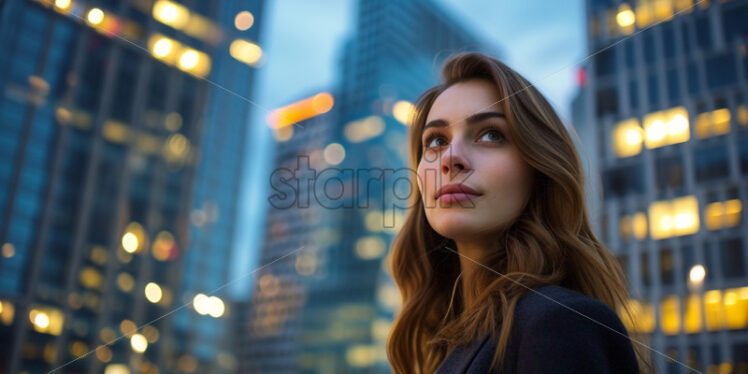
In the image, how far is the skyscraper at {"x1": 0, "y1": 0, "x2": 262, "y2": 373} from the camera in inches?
1275

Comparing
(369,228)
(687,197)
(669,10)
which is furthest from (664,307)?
(369,228)

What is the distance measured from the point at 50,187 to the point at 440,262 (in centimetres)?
3868

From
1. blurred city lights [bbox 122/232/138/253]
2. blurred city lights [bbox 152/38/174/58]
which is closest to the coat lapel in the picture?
blurred city lights [bbox 152/38/174/58]

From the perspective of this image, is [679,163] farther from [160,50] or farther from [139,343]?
[139,343]

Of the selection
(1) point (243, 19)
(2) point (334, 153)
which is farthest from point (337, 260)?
(1) point (243, 19)

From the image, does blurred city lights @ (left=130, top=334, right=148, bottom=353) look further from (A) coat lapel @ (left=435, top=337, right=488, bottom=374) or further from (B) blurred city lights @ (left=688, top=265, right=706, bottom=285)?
(A) coat lapel @ (left=435, top=337, right=488, bottom=374)

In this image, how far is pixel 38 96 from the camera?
113 ft

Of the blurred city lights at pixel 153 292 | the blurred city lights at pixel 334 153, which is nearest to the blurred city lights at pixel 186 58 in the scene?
the blurred city lights at pixel 153 292

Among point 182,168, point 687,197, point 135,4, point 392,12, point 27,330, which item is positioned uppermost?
point 135,4

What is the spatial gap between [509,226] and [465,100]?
44cm

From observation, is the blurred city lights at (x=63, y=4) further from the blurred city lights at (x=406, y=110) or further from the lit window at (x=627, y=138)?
the lit window at (x=627, y=138)

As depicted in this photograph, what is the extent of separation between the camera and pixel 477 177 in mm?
1711

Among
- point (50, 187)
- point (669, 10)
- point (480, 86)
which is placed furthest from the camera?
point (50, 187)

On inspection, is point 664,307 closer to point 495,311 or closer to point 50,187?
point 495,311
